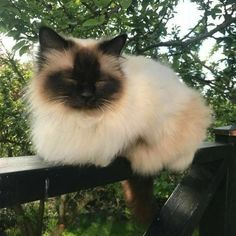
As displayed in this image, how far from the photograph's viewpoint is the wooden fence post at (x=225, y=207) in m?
2.00

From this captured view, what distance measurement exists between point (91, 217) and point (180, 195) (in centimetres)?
268

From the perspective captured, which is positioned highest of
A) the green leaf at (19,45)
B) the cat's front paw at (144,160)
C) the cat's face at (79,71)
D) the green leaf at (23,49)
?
the green leaf at (19,45)

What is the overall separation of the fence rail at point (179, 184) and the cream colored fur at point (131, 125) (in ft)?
0.26

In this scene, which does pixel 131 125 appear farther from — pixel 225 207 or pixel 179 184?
pixel 225 207

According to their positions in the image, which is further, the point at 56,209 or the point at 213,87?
the point at 56,209

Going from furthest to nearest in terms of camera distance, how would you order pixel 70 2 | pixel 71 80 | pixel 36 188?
pixel 70 2, pixel 71 80, pixel 36 188

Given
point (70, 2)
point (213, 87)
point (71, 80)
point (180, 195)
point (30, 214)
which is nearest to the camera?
point (71, 80)

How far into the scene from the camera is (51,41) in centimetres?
151

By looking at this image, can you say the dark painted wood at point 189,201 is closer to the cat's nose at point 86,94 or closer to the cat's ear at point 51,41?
the cat's nose at point 86,94

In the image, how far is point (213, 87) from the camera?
303 cm

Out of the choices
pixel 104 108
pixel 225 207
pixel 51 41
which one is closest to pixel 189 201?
pixel 225 207

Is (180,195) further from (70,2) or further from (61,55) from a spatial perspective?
(70,2)

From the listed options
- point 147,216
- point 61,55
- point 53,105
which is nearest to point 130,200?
point 147,216

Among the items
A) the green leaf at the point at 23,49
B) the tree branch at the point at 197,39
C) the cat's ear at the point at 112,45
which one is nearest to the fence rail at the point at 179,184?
the cat's ear at the point at 112,45
